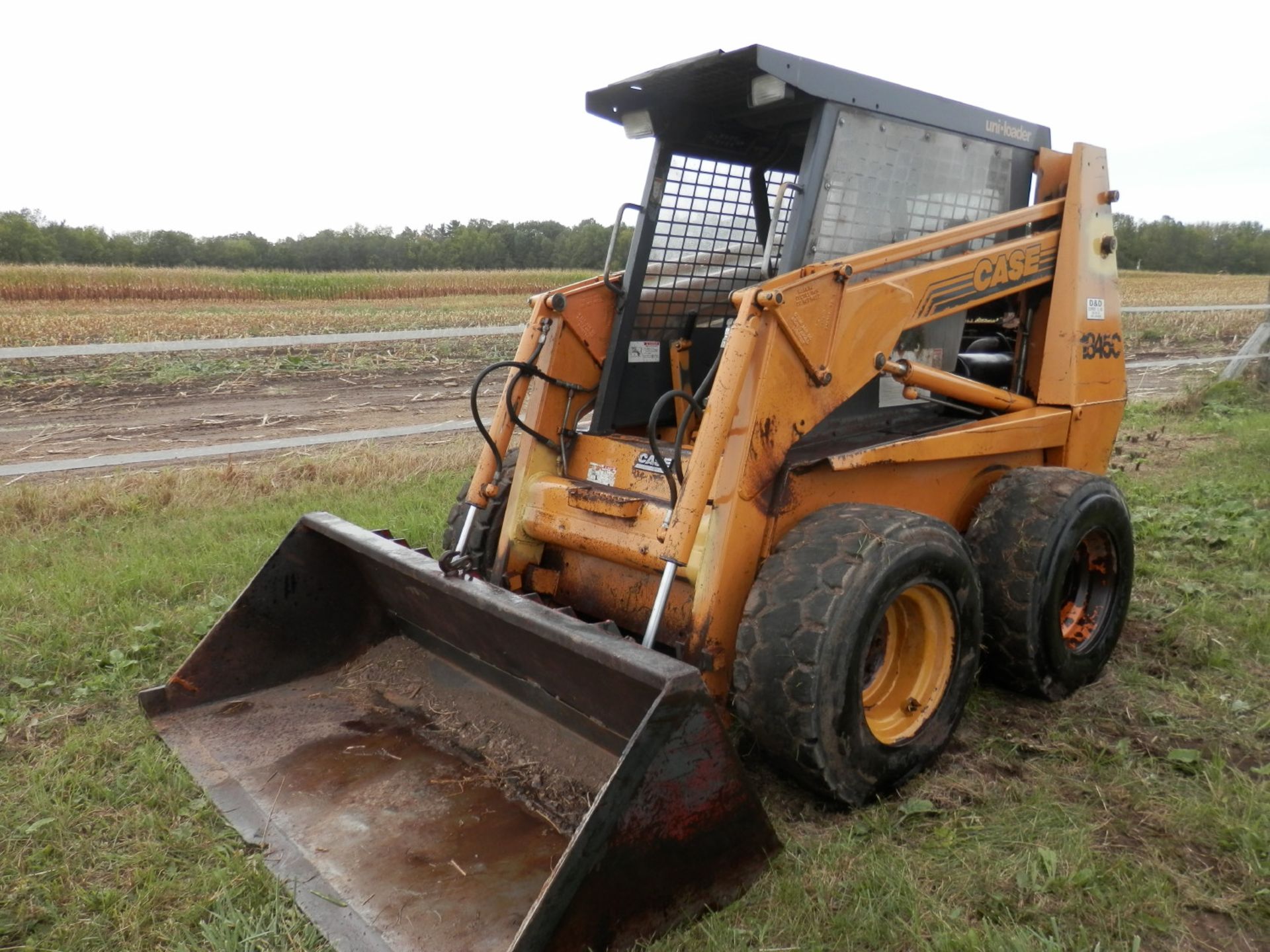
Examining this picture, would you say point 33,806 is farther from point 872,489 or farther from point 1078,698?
point 1078,698

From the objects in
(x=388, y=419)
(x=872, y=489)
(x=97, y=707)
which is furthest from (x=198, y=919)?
(x=388, y=419)

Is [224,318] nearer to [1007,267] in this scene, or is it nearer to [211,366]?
[211,366]

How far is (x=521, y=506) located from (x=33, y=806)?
6.05 ft

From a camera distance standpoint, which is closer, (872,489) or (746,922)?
(746,922)

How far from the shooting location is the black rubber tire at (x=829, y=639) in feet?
9.09

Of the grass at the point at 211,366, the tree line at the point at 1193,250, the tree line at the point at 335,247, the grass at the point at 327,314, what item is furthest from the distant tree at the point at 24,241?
the tree line at the point at 1193,250

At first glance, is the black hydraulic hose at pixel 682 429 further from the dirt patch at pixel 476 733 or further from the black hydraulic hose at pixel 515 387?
the dirt patch at pixel 476 733

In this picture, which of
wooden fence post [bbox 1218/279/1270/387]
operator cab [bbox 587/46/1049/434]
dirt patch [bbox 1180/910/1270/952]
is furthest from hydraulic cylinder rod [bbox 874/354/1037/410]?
wooden fence post [bbox 1218/279/1270/387]

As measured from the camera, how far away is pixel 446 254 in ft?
129

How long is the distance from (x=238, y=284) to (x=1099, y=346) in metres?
27.1

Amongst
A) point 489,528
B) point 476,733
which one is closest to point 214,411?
point 489,528

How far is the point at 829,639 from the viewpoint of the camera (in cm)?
276

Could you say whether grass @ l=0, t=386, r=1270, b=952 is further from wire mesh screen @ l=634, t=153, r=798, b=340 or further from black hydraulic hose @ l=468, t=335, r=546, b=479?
wire mesh screen @ l=634, t=153, r=798, b=340

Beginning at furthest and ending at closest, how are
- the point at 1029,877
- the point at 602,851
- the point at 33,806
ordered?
1. the point at 33,806
2. the point at 1029,877
3. the point at 602,851
